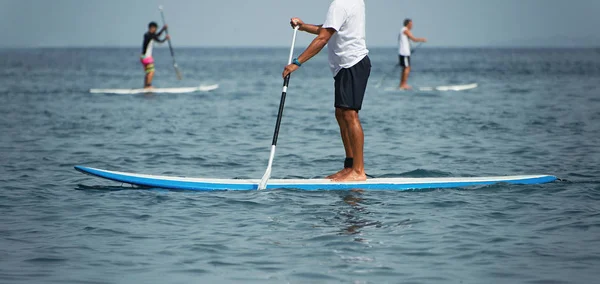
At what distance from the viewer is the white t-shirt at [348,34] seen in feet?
31.9

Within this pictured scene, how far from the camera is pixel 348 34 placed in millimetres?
9812

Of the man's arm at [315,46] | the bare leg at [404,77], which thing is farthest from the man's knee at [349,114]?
the bare leg at [404,77]

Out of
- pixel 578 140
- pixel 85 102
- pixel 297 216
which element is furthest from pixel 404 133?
pixel 85 102

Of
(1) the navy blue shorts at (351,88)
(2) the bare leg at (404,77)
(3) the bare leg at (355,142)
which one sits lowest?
(2) the bare leg at (404,77)

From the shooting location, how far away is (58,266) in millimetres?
7012

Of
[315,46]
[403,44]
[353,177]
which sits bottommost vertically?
[353,177]

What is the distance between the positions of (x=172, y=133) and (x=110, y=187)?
22.8 feet

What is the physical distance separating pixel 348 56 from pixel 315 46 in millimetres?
420

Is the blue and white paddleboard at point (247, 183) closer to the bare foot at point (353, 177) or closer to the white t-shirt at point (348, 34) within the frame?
the bare foot at point (353, 177)

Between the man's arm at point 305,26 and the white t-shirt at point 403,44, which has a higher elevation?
the man's arm at point 305,26

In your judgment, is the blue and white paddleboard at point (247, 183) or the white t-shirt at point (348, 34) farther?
the blue and white paddleboard at point (247, 183)

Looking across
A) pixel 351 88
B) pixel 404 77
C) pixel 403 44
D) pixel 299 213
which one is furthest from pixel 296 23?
pixel 404 77

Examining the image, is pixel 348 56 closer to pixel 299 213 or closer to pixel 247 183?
pixel 247 183

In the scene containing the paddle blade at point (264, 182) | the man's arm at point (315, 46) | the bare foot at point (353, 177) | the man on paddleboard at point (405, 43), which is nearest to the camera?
the man's arm at point (315, 46)
